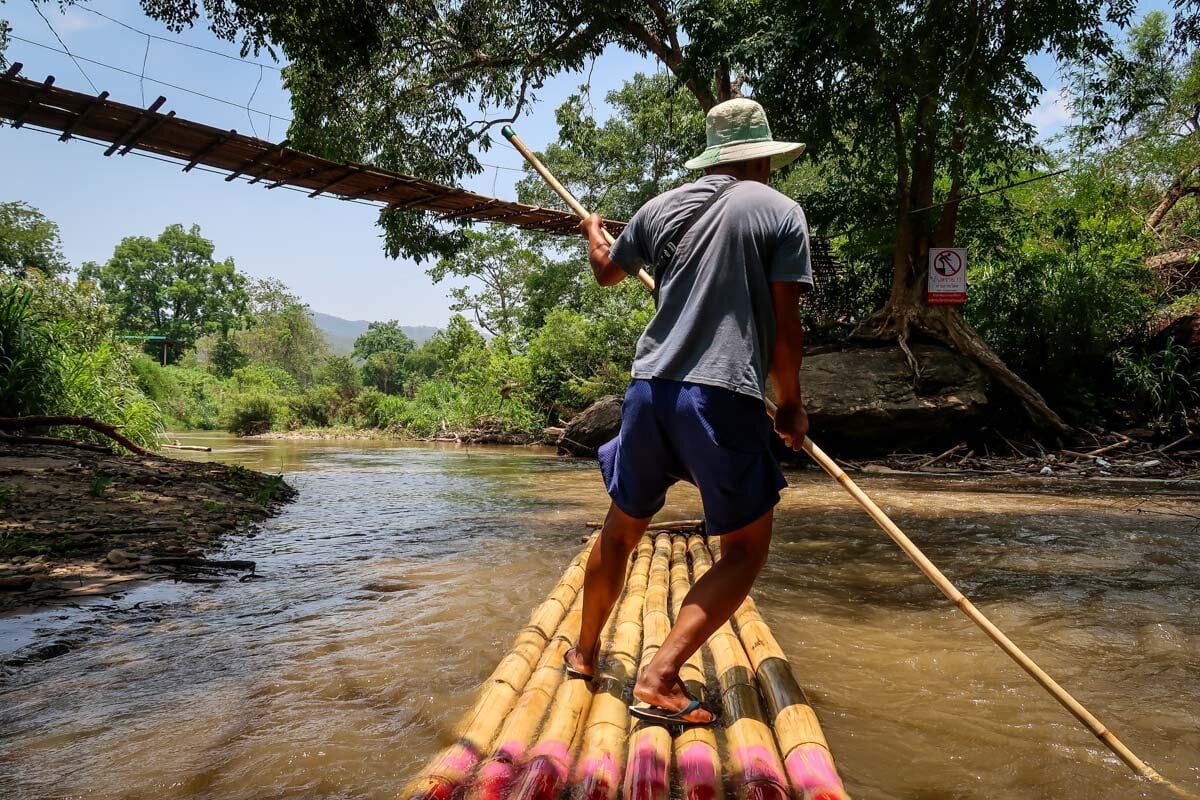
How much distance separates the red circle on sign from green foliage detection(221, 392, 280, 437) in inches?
788

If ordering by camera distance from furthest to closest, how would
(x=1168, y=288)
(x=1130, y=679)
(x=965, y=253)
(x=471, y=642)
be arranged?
(x=1168, y=288), (x=965, y=253), (x=471, y=642), (x=1130, y=679)

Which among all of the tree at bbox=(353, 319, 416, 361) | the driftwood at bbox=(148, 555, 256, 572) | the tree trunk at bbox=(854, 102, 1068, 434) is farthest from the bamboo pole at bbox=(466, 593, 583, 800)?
the tree at bbox=(353, 319, 416, 361)

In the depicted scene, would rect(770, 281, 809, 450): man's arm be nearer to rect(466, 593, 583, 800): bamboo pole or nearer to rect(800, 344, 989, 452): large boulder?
rect(466, 593, 583, 800): bamboo pole

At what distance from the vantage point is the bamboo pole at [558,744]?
1.36 meters

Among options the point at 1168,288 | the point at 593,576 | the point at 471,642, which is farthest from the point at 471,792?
the point at 1168,288

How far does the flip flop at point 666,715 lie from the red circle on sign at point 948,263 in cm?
909

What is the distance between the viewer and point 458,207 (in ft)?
31.2

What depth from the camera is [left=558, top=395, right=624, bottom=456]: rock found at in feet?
37.6

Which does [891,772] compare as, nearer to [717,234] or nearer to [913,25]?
[717,234]

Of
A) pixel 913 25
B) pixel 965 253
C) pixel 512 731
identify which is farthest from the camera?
pixel 965 253

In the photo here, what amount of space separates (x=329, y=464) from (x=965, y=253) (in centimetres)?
947

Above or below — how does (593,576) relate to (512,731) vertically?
above

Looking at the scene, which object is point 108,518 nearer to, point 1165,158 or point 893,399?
point 893,399

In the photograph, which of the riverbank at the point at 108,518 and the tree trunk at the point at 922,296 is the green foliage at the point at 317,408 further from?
the tree trunk at the point at 922,296
